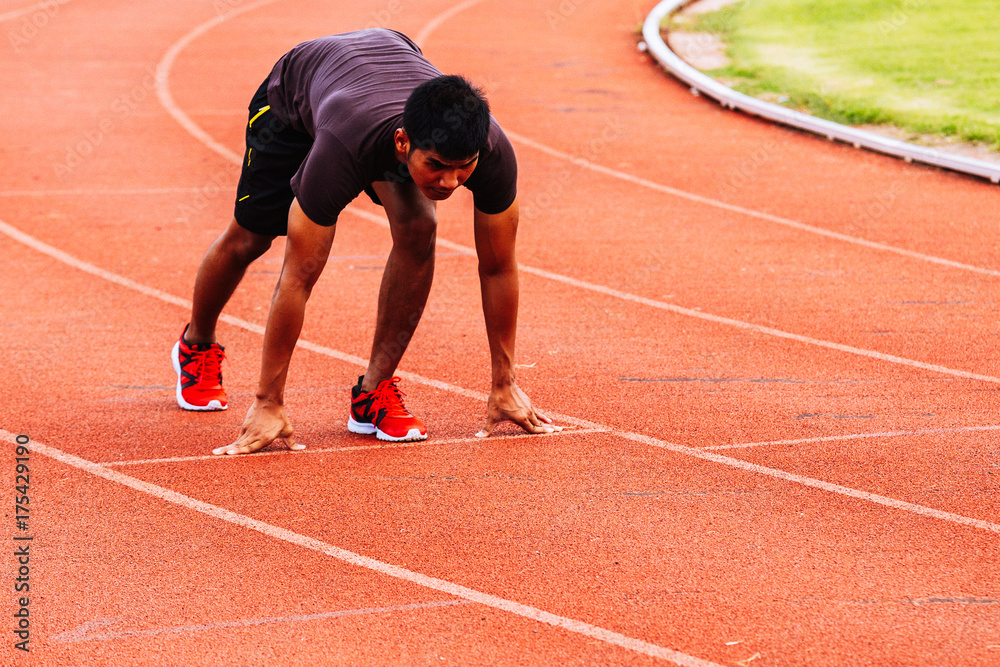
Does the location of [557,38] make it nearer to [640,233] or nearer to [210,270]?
[640,233]

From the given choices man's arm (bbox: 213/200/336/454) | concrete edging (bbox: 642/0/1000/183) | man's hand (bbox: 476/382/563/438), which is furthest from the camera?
concrete edging (bbox: 642/0/1000/183)

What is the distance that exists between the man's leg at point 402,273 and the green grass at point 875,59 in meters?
7.34

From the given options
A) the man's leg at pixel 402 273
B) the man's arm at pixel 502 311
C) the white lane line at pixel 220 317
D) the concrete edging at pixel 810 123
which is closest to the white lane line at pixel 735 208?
Answer: the concrete edging at pixel 810 123

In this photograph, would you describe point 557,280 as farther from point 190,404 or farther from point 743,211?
point 190,404

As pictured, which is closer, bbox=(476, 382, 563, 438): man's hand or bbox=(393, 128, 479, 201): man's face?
bbox=(393, 128, 479, 201): man's face

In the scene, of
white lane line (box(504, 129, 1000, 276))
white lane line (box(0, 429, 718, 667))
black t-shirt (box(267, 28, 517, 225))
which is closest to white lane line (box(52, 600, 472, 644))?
white lane line (box(0, 429, 718, 667))

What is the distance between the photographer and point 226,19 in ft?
56.9

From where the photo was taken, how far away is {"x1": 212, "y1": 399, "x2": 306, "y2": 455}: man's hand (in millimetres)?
4367

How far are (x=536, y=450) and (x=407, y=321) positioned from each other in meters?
0.77

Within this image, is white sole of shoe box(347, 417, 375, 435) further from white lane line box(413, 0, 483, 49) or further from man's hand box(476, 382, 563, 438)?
white lane line box(413, 0, 483, 49)

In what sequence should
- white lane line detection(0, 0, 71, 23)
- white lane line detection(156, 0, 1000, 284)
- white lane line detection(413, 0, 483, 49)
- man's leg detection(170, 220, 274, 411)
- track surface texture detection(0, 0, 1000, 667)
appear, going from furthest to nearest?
1. white lane line detection(0, 0, 71, 23)
2. white lane line detection(413, 0, 483, 49)
3. white lane line detection(156, 0, 1000, 284)
4. man's leg detection(170, 220, 274, 411)
5. track surface texture detection(0, 0, 1000, 667)

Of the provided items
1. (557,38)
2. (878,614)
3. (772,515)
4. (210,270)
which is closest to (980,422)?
(772,515)

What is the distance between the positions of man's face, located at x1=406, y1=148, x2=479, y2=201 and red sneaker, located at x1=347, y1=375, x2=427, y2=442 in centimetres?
121

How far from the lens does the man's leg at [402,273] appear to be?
4.42m
